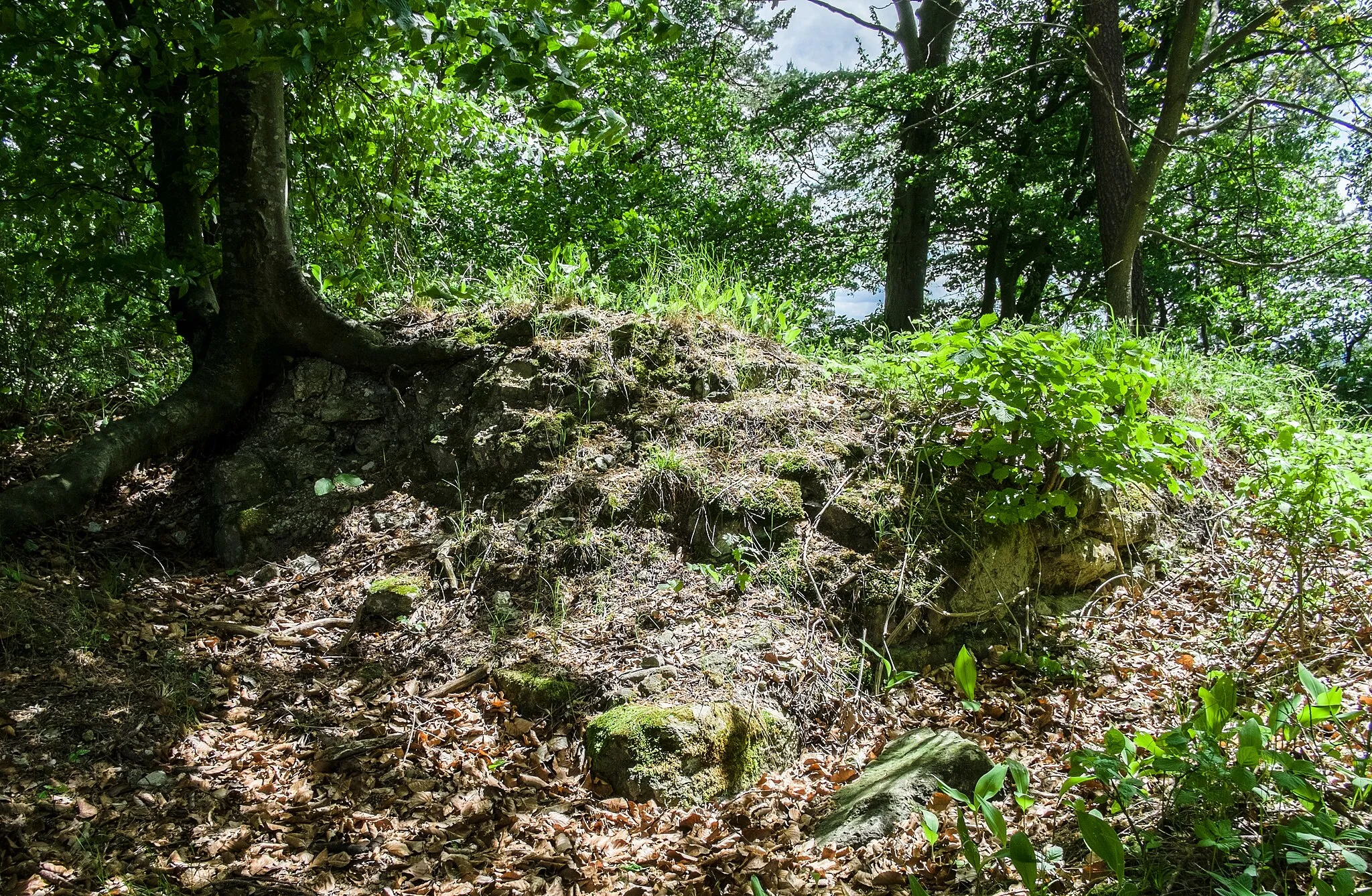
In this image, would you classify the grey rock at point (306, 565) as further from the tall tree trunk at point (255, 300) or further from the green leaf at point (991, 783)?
the green leaf at point (991, 783)

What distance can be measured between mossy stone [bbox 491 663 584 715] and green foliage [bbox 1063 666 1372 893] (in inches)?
71.8

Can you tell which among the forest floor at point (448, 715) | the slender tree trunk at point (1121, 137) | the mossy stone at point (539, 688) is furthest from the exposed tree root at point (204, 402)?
the slender tree trunk at point (1121, 137)

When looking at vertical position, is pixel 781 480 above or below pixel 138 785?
above

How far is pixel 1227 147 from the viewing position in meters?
10.3

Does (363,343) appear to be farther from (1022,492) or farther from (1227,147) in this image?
(1227,147)

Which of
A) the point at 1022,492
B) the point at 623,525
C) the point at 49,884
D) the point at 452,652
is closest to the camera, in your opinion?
the point at 49,884

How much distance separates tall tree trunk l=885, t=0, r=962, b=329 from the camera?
11.1m

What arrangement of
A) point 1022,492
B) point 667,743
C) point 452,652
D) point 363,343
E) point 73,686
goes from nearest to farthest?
point 667,743, point 73,686, point 452,652, point 1022,492, point 363,343

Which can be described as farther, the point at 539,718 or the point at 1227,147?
the point at 1227,147

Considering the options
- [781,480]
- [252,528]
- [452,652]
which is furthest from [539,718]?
[252,528]

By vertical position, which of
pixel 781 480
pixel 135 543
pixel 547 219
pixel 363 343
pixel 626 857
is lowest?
pixel 626 857

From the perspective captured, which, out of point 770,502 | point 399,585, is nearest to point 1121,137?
point 770,502

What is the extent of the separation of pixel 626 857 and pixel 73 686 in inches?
88.8

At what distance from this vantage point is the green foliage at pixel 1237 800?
5.43ft
